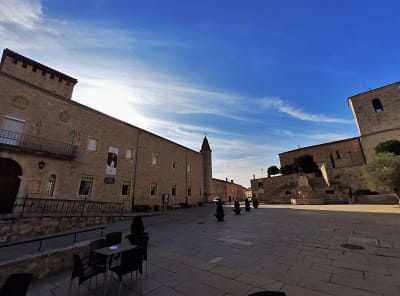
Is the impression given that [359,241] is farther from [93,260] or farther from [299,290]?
[93,260]

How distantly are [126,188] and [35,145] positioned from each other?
8.05 meters

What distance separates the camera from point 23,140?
11992 millimetres

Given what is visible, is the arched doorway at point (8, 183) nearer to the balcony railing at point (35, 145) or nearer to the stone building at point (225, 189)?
the balcony railing at point (35, 145)

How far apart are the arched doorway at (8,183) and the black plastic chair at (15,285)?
40.5 feet

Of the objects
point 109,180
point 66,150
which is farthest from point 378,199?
point 66,150

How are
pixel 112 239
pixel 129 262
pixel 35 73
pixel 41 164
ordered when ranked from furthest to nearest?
1. pixel 35 73
2. pixel 41 164
3. pixel 112 239
4. pixel 129 262

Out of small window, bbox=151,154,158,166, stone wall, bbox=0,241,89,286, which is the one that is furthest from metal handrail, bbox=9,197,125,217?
small window, bbox=151,154,158,166

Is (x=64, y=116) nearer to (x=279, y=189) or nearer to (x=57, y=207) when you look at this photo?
(x=57, y=207)

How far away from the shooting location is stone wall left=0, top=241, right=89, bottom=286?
4055 mm

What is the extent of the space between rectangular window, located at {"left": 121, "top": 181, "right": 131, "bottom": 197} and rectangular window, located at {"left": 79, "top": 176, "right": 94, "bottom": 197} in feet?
9.95

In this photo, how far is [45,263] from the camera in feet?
15.3

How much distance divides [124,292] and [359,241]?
771 cm

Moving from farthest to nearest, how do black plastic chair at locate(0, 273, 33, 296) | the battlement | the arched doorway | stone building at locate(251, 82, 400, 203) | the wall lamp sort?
stone building at locate(251, 82, 400, 203), the battlement, the wall lamp, the arched doorway, black plastic chair at locate(0, 273, 33, 296)

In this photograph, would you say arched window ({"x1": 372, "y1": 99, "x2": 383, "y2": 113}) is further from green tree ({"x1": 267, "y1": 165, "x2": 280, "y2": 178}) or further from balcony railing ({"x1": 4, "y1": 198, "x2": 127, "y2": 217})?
balcony railing ({"x1": 4, "y1": 198, "x2": 127, "y2": 217})
